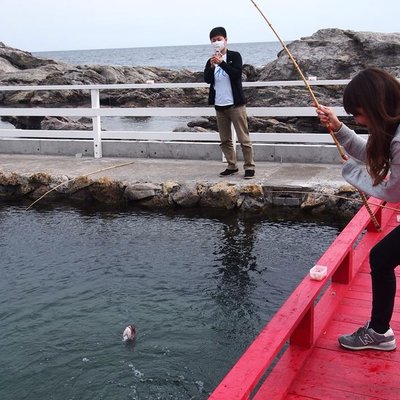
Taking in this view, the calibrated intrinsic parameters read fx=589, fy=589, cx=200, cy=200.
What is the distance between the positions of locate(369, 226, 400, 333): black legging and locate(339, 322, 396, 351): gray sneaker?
0.03 meters

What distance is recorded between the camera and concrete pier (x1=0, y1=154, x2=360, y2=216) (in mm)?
7496

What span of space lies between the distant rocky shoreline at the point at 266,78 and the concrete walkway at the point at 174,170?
806 centimetres

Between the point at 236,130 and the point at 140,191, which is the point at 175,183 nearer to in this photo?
the point at 140,191

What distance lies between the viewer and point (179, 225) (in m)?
7.32

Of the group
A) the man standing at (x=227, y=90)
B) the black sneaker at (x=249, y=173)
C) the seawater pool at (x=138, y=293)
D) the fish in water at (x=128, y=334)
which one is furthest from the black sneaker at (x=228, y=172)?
the fish in water at (x=128, y=334)

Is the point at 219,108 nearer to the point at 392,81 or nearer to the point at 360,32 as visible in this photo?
the point at 392,81

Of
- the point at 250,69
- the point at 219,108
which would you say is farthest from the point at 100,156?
the point at 250,69

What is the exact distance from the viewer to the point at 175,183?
7.92 m

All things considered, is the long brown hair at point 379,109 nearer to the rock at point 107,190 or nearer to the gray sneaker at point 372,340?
the gray sneaker at point 372,340

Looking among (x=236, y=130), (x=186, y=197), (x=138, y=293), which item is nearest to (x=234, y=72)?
(x=236, y=130)

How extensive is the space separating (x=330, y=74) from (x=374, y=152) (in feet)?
79.6

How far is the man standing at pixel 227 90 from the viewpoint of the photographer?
7.53 metres

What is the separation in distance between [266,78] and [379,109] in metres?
24.1

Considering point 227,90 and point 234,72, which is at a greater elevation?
point 234,72
